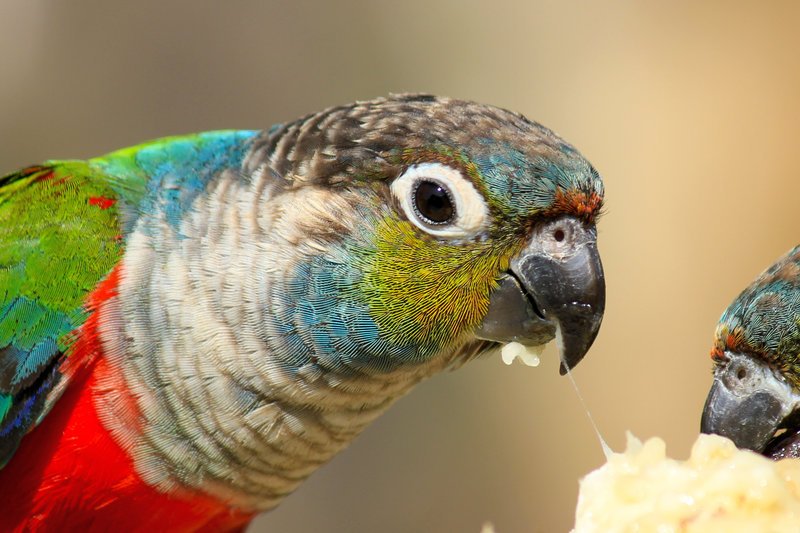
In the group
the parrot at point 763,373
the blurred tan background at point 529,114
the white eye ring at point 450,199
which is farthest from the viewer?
the blurred tan background at point 529,114

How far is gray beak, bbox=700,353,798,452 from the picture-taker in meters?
2.75

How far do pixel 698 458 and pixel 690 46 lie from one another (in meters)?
6.33

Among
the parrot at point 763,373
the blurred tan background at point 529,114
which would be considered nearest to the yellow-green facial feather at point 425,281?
the parrot at point 763,373

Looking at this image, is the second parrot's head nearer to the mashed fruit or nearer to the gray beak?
the mashed fruit

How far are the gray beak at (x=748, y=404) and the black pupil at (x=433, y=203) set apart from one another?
1.21 metres

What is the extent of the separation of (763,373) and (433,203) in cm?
131

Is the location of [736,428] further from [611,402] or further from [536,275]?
[611,402]

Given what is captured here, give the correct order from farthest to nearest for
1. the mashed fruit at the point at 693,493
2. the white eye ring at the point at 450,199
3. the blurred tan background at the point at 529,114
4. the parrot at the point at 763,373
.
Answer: the blurred tan background at the point at 529,114, the parrot at the point at 763,373, the white eye ring at the point at 450,199, the mashed fruit at the point at 693,493

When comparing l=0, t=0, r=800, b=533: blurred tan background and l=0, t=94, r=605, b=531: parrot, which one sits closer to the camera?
l=0, t=94, r=605, b=531: parrot

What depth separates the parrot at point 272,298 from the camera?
8.13ft

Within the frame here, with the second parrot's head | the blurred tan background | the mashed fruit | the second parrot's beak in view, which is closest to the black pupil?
the second parrot's head

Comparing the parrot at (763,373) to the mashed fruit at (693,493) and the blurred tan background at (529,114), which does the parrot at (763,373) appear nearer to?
the mashed fruit at (693,493)

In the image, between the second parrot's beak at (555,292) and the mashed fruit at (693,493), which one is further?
the second parrot's beak at (555,292)

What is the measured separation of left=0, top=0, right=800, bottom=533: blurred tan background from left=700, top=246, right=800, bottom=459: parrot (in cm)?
464
